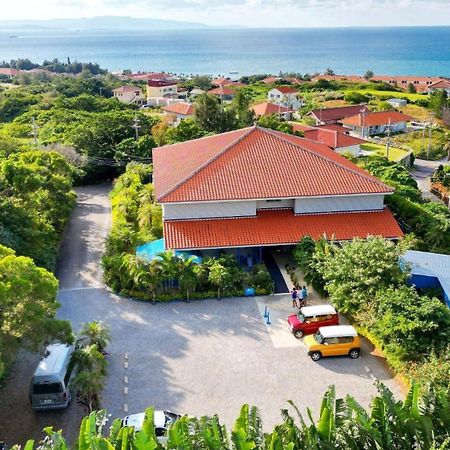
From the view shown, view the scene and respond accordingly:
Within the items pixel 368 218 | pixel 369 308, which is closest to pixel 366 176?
pixel 368 218

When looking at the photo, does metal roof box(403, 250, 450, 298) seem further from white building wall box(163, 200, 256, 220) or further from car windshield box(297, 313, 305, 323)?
white building wall box(163, 200, 256, 220)

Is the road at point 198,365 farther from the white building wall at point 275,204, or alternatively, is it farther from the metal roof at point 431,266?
the white building wall at point 275,204

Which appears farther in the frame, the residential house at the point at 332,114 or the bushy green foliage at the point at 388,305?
the residential house at the point at 332,114

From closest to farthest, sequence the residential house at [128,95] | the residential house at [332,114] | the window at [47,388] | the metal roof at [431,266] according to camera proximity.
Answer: the window at [47,388] < the metal roof at [431,266] < the residential house at [332,114] < the residential house at [128,95]

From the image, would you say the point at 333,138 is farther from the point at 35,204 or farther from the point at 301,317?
the point at 301,317

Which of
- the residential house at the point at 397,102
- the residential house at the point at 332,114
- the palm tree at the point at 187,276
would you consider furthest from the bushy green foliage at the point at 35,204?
the residential house at the point at 397,102

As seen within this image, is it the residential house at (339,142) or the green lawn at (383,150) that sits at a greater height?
the residential house at (339,142)
